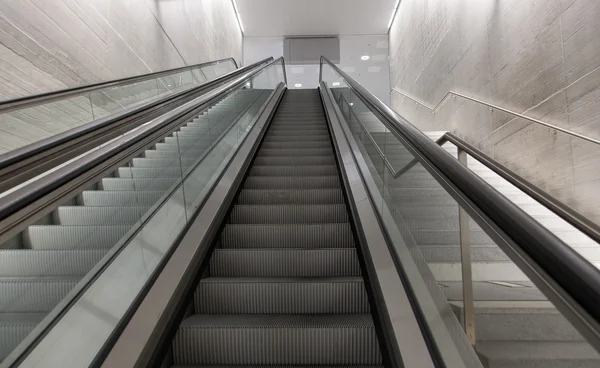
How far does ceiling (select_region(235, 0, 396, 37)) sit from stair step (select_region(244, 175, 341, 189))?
10.0 meters

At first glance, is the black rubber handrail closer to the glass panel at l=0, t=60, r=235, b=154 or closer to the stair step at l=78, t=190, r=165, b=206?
the stair step at l=78, t=190, r=165, b=206

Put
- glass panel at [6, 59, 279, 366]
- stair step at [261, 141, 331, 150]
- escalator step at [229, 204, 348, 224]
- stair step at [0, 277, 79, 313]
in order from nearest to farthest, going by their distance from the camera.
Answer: stair step at [0, 277, 79, 313] < glass panel at [6, 59, 279, 366] < escalator step at [229, 204, 348, 224] < stair step at [261, 141, 331, 150]

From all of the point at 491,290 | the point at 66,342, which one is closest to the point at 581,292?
the point at 491,290

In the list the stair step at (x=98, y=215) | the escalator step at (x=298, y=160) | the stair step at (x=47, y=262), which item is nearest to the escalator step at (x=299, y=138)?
the escalator step at (x=298, y=160)

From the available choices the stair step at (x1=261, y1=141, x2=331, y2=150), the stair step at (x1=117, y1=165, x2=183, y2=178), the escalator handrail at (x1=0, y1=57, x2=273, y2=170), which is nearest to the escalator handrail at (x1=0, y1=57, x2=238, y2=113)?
the escalator handrail at (x1=0, y1=57, x2=273, y2=170)

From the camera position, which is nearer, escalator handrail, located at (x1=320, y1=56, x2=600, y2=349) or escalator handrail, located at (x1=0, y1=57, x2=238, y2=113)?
escalator handrail, located at (x1=320, y1=56, x2=600, y2=349)

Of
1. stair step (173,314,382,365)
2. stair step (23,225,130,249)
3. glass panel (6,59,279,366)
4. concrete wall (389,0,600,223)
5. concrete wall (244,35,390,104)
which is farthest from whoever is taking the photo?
concrete wall (244,35,390,104)

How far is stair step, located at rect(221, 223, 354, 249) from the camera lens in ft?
8.96

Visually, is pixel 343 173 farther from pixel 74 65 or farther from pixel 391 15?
pixel 391 15

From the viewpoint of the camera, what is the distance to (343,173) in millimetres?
3545

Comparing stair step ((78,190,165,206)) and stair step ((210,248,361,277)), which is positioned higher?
stair step ((78,190,165,206))

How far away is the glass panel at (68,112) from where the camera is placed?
2.90m

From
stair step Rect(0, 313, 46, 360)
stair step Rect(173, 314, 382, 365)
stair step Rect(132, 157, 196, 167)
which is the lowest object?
stair step Rect(173, 314, 382, 365)

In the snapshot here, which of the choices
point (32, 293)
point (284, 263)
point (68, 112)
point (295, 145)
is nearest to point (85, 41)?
point (68, 112)
